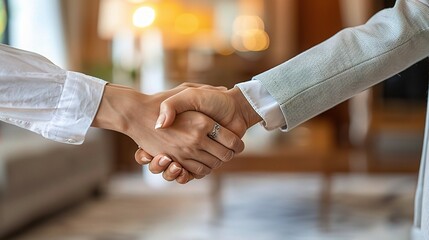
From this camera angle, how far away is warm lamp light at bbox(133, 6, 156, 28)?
669 centimetres

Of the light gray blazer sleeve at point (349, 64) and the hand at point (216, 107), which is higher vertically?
the light gray blazer sleeve at point (349, 64)

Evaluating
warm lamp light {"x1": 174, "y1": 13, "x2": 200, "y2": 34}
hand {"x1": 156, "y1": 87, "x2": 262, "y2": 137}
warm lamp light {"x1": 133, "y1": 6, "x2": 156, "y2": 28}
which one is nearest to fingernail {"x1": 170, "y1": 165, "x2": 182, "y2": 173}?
hand {"x1": 156, "y1": 87, "x2": 262, "y2": 137}

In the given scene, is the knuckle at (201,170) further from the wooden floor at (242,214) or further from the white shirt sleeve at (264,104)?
the wooden floor at (242,214)

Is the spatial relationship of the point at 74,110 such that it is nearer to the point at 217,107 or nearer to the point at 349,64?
the point at 217,107

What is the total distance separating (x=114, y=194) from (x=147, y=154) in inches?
169

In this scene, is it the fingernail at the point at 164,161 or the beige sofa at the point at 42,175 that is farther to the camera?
the beige sofa at the point at 42,175

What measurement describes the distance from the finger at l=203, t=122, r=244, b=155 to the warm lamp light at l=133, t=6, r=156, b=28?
4.97 metres

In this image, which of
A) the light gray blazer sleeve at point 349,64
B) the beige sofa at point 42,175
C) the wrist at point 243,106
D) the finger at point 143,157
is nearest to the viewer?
the light gray blazer sleeve at point 349,64

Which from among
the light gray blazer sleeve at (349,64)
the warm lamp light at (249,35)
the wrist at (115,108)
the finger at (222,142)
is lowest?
the finger at (222,142)

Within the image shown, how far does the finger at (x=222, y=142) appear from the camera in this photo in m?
1.81

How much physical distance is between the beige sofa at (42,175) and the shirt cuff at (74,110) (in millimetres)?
2385

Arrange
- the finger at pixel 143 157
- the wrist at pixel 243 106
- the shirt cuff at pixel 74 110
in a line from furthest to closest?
1. the finger at pixel 143 157
2. the wrist at pixel 243 106
3. the shirt cuff at pixel 74 110

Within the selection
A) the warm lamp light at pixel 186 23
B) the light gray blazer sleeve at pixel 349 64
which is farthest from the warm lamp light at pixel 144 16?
the light gray blazer sleeve at pixel 349 64

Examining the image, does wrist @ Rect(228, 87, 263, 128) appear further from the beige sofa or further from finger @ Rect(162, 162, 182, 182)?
the beige sofa
